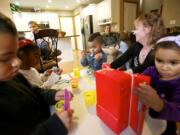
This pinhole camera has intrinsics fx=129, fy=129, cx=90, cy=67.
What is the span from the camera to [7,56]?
17.5 inches

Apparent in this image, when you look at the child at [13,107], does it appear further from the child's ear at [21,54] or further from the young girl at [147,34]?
the young girl at [147,34]

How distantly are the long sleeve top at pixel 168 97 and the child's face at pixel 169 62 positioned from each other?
0.11 feet

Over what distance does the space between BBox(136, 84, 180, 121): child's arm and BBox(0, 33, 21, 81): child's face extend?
45 centimetres

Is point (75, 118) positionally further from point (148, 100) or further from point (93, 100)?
point (148, 100)

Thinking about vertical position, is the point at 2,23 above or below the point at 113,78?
above

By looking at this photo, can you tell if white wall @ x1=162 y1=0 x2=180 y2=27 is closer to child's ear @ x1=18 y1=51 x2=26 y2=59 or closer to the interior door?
the interior door

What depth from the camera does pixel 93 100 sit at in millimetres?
689

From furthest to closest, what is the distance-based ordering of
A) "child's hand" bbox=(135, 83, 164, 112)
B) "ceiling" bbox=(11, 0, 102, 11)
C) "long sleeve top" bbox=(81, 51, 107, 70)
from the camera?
"ceiling" bbox=(11, 0, 102, 11)
"long sleeve top" bbox=(81, 51, 107, 70)
"child's hand" bbox=(135, 83, 164, 112)

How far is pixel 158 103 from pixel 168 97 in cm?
22

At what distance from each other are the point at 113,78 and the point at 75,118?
281 millimetres

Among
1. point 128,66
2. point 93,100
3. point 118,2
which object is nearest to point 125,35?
point 118,2

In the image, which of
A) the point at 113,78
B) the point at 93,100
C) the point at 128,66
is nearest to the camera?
the point at 113,78

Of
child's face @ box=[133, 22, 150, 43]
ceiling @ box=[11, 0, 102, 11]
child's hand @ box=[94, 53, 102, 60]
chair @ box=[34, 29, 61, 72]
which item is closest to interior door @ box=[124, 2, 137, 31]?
ceiling @ box=[11, 0, 102, 11]

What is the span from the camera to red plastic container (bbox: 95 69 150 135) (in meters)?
0.41
